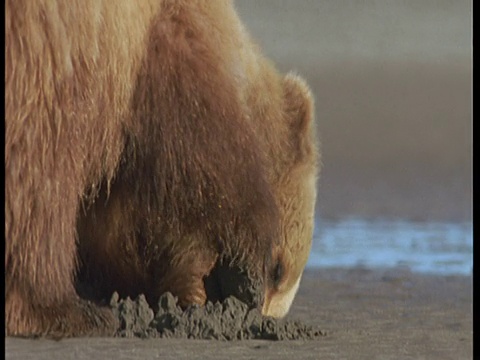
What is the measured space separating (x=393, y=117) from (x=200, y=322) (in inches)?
518

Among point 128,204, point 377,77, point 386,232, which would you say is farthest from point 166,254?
point 377,77

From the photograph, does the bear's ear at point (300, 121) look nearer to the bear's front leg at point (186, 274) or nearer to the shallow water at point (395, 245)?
the bear's front leg at point (186, 274)

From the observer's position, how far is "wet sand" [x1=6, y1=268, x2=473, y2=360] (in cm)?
601

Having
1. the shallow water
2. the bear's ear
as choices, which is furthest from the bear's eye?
the shallow water

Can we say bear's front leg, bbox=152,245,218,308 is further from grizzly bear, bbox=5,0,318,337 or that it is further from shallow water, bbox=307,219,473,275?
shallow water, bbox=307,219,473,275

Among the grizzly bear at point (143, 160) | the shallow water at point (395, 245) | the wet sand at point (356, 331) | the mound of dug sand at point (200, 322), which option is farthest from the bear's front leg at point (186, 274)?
the shallow water at point (395, 245)

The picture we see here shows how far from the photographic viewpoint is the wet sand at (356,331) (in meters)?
6.01

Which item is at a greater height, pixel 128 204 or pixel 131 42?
pixel 131 42

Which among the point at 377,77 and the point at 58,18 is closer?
the point at 58,18

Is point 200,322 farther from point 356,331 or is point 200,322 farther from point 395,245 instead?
point 395,245

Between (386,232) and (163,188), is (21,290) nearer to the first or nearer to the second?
(163,188)

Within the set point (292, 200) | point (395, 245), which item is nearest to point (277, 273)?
point (292, 200)

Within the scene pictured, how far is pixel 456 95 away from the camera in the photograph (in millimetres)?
19953

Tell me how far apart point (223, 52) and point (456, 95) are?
1363 cm
